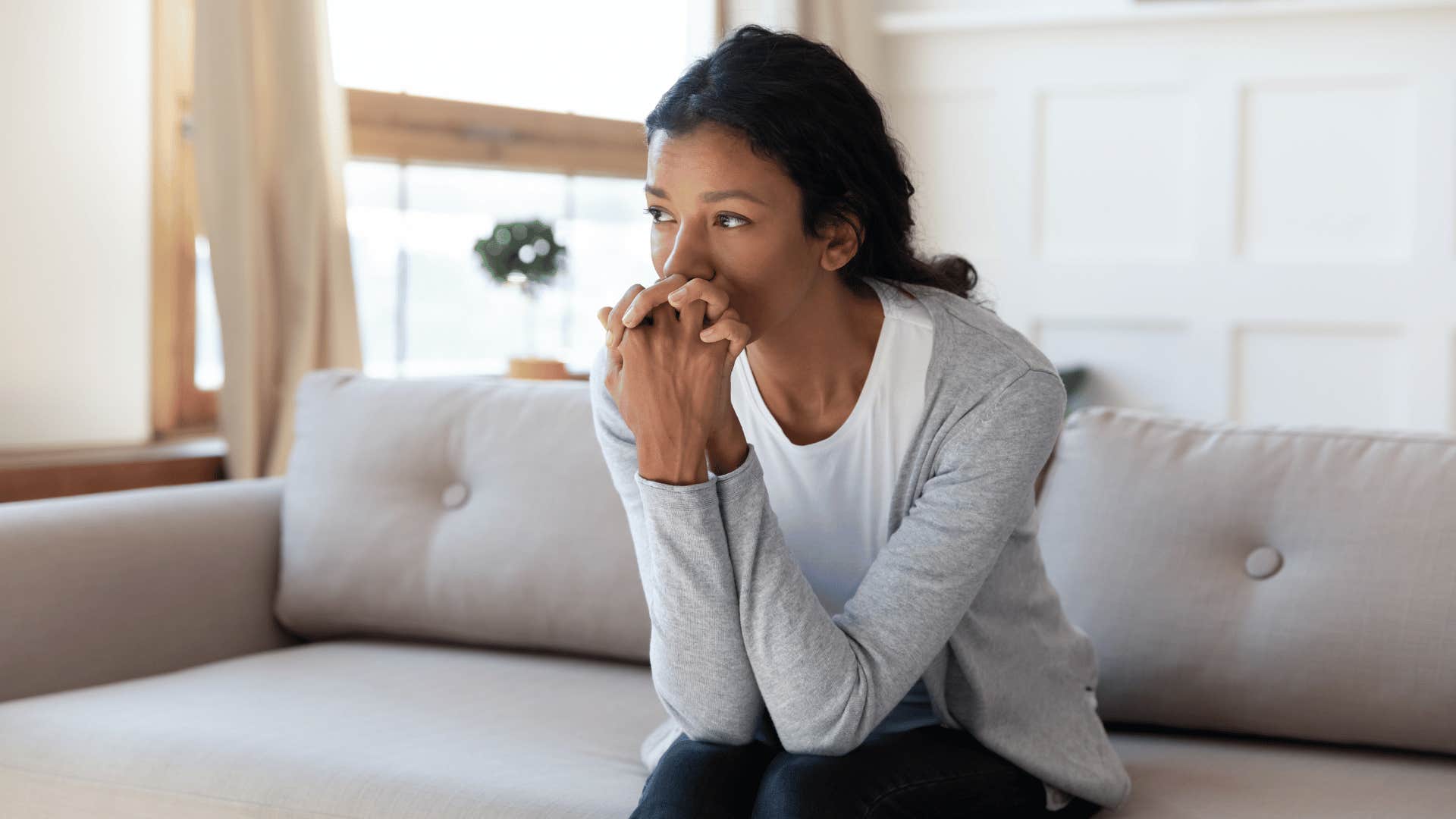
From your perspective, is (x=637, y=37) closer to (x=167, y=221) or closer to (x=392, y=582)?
(x=167, y=221)

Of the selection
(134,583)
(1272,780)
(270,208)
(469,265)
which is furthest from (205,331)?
(1272,780)

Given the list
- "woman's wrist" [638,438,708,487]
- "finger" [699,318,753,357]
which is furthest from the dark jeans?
"finger" [699,318,753,357]

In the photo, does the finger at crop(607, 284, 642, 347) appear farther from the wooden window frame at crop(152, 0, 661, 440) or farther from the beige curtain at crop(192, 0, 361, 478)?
the wooden window frame at crop(152, 0, 661, 440)

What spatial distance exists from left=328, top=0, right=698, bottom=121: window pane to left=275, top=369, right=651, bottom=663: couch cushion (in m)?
1.08

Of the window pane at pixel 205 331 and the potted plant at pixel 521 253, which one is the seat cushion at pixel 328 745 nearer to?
the window pane at pixel 205 331

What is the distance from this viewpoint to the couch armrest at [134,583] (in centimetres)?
165

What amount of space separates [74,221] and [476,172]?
960mm

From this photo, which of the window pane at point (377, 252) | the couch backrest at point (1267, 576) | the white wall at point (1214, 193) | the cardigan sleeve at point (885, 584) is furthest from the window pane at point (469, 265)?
the cardigan sleeve at point (885, 584)

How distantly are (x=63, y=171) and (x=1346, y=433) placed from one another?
1861mm

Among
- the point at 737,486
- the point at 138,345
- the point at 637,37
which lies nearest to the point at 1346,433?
the point at 737,486

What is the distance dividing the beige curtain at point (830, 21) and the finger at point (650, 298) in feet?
7.17

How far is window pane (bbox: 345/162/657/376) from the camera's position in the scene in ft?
9.66

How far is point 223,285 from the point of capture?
2.28 meters

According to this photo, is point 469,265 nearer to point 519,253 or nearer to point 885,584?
point 519,253
